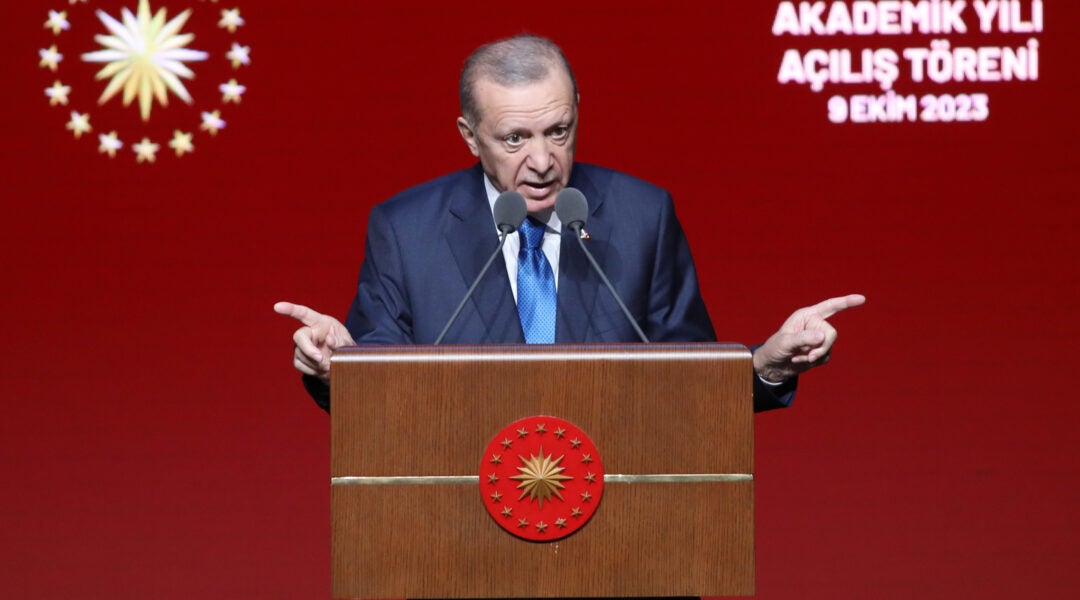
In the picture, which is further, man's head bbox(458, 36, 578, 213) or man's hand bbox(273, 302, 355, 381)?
man's head bbox(458, 36, 578, 213)

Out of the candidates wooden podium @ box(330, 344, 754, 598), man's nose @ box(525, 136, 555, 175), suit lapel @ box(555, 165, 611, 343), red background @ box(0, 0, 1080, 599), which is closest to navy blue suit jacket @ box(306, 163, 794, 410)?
suit lapel @ box(555, 165, 611, 343)

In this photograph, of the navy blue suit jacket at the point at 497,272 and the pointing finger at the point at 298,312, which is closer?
the pointing finger at the point at 298,312

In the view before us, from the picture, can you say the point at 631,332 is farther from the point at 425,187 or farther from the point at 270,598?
the point at 270,598

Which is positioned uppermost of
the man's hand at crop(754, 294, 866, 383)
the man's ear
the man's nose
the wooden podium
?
the man's ear

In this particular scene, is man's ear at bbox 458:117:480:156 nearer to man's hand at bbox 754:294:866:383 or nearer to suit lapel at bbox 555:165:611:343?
suit lapel at bbox 555:165:611:343

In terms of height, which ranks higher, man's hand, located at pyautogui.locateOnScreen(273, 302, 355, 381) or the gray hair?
the gray hair

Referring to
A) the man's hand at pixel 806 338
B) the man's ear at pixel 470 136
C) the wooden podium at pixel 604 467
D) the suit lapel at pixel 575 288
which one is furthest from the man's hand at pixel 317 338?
the man's hand at pixel 806 338

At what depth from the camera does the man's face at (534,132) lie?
2.05 meters

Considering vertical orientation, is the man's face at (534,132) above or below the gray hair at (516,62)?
below

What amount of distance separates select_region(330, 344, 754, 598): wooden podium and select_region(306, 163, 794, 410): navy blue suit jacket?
369mm

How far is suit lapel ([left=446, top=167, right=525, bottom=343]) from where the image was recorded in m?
2.04

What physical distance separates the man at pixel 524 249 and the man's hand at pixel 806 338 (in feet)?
0.26

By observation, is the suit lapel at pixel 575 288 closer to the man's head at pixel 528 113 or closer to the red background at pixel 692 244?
the man's head at pixel 528 113

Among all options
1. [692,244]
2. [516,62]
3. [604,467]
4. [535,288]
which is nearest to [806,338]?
[604,467]
